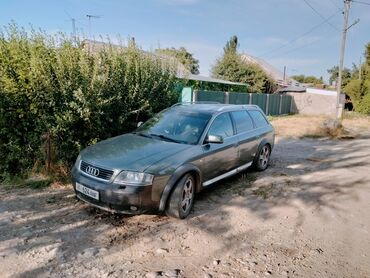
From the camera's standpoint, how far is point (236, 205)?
552 centimetres

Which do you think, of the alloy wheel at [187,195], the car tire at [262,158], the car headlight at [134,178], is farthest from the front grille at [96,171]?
the car tire at [262,158]

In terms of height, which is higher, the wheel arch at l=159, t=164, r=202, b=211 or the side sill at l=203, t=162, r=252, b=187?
the wheel arch at l=159, t=164, r=202, b=211

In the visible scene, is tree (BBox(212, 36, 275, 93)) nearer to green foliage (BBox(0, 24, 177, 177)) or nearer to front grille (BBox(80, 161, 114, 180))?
green foliage (BBox(0, 24, 177, 177))

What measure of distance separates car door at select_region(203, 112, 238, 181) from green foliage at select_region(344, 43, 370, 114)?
90.5 ft

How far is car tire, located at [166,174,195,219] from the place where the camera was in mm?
4629

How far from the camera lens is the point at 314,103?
30.9 meters

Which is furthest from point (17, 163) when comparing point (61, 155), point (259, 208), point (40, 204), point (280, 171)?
point (280, 171)

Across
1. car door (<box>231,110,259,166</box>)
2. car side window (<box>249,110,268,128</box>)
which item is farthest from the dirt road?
car side window (<box>249,110,268,128</box>)

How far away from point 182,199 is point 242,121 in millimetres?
2595

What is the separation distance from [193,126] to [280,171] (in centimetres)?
325

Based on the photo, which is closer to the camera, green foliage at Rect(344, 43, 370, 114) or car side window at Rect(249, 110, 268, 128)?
car side window at Rect(249, 110, 268, 128)

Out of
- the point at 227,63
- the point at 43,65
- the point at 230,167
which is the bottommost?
the point at 230,167

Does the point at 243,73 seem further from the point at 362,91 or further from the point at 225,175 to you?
the point at 225,175

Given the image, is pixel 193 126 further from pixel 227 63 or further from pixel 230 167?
pixel 227 63
